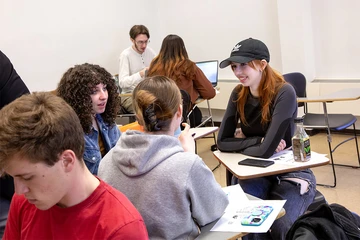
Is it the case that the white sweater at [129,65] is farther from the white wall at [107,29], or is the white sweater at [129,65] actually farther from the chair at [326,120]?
the chair at [326,120]

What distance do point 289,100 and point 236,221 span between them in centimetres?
93

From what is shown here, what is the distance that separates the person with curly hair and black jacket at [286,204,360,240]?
124 cm

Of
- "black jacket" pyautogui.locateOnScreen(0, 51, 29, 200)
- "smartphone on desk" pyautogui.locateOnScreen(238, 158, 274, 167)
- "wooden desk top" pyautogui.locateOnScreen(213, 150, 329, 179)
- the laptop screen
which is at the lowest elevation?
"wooden desk top" pyautogui.locateOnScreen(213, 150, 329, 179)

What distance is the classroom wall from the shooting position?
4605mm

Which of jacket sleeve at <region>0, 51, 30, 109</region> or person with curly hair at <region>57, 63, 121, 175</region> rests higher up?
jacket sleeve at <region>0, 51, 30, 109</region>

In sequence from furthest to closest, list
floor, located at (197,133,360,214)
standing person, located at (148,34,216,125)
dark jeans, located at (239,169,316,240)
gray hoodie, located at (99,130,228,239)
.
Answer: standing person, located at (148,34,216,125)
floor, located at (197,133,360,214)
dark jeans, located at (239,169,316,240)
gray hoodie, located at (99,130,228,239)

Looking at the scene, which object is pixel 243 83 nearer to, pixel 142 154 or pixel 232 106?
pixel 232 106

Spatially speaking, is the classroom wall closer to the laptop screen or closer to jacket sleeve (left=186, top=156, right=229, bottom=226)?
the laptop screen

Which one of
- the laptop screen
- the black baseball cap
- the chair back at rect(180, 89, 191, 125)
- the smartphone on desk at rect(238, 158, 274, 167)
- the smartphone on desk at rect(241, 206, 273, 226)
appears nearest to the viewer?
the smartphone on desk at rect(241, 206, 273, 226)

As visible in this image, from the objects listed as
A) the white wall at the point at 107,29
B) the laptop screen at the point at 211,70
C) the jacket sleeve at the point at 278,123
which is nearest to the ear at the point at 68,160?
the jacket sleeve at the point at 278,123

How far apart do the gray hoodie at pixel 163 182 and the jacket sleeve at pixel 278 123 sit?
0.82m

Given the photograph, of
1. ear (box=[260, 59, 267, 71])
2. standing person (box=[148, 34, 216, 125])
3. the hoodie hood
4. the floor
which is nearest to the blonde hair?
the hoodie hood

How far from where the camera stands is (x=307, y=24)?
485cm

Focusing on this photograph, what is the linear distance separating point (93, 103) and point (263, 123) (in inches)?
37.9
